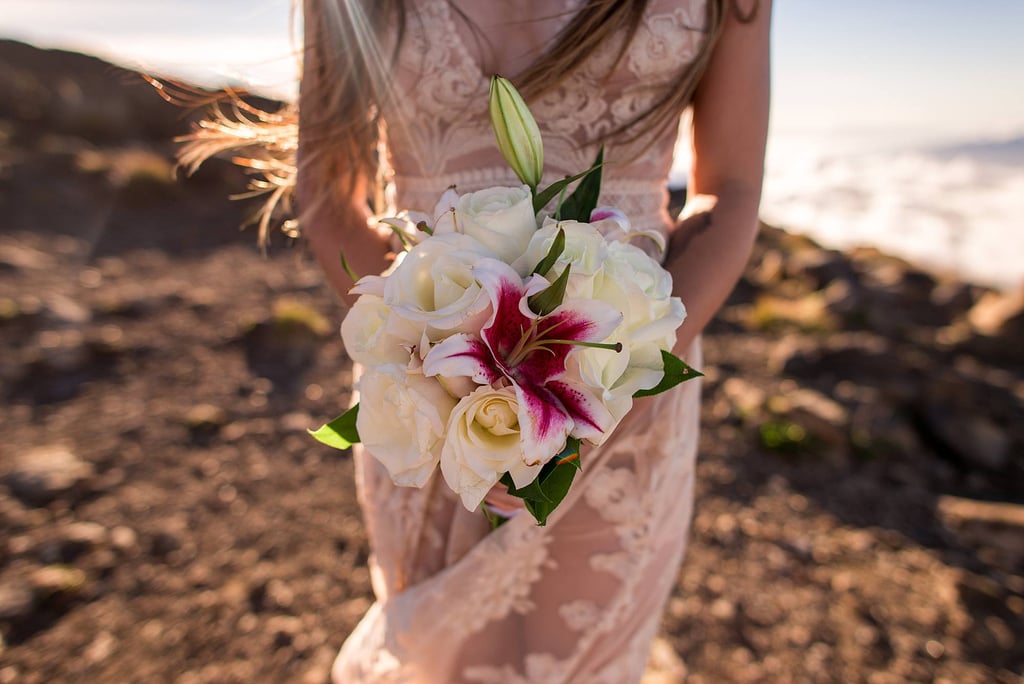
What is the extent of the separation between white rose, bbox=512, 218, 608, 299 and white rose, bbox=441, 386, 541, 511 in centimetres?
13

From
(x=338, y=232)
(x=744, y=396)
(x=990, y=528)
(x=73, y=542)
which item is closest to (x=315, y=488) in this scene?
(x=73, y=542)

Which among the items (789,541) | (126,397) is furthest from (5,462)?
(789,541)

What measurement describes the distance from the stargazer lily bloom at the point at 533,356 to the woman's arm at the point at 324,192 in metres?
0.67

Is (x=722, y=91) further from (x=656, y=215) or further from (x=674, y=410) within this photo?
(x=674, y=410)

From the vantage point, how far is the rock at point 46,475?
282cm

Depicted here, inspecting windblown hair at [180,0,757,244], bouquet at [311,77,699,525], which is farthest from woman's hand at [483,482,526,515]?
windblown hair at [180,0,757,244]

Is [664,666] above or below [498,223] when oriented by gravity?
below

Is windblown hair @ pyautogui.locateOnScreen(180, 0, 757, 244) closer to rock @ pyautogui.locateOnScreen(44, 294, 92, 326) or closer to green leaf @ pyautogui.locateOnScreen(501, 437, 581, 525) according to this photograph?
green leaf @ pyautogui.locateOnScreen(501, 437, 581, 525)

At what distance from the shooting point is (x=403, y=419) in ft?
2.11

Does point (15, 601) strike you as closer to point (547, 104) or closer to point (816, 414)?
point (547, 104)

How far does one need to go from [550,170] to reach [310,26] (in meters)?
0.57

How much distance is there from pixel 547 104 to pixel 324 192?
50 centimetres

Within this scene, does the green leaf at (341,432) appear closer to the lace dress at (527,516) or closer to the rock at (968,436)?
the lace dress at (527,516)

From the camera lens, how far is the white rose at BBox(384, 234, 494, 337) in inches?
23.2
